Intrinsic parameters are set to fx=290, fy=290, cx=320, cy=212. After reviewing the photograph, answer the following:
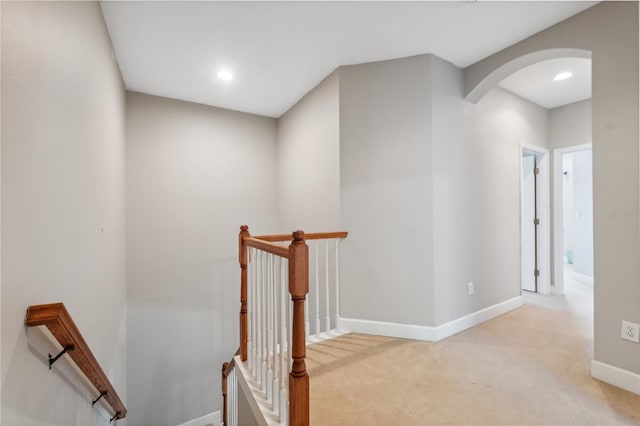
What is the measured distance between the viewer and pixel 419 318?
2.59 meters

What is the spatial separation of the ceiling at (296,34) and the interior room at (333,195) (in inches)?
0.8

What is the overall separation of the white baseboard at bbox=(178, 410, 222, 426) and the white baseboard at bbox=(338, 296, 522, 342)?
7.57 feet

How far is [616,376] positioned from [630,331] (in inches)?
12.3

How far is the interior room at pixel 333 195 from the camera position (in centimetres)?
134

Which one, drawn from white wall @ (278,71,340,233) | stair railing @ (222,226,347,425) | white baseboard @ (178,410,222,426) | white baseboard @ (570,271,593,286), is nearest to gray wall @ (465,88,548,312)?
white wall @ (278,71,340,233)

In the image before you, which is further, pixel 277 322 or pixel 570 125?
pixel 570 125

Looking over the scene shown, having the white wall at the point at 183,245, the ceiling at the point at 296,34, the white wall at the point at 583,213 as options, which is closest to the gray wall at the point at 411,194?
the ceiling at the point at 296,34

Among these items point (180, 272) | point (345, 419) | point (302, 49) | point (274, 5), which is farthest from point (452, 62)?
point (180, 272)

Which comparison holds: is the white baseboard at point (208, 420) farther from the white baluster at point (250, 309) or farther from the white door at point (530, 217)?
the white door at point (530, 217)

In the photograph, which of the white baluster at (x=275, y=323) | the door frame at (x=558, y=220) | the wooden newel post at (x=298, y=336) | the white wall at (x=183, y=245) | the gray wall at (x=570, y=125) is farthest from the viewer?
the door frame at (x=558, y=220)

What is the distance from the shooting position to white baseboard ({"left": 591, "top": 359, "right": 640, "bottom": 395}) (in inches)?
69.4

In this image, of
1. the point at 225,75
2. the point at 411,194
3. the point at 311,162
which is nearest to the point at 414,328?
the point at 411,194

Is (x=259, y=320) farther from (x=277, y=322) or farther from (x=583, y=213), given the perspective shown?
(x=583, y=213)

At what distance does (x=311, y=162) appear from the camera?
3.37 metres
